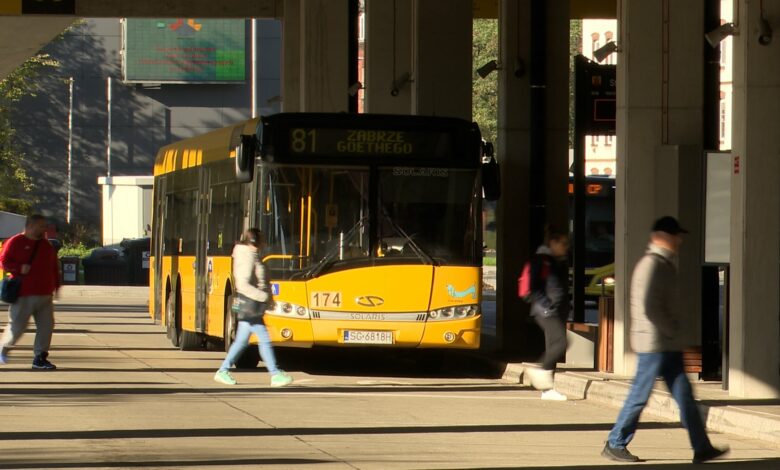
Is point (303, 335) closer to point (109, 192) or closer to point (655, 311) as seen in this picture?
point (655, 311)

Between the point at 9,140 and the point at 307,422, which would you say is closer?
the point at 307,422

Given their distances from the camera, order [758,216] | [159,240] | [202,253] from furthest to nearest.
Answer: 1. [159,240]
2. [202,253]
3. [758,216]

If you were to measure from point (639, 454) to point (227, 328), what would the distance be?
9491 mm

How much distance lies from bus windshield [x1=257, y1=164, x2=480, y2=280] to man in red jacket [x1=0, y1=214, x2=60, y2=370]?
2554 millimetres

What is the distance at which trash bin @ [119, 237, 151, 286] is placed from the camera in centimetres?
5091

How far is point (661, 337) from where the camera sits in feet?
37.0

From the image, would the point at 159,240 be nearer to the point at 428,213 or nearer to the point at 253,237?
the point at 428,213

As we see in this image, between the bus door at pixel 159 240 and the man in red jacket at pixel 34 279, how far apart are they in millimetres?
7294

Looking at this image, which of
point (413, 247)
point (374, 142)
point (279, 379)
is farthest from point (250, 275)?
point (374, 142)

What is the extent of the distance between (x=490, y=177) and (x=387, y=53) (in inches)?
424

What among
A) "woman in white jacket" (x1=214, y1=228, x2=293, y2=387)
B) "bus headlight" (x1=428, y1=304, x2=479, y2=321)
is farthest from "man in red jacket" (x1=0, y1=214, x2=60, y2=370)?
"bus headlight" (x1=428, y1=304, x2=479, y2=321)

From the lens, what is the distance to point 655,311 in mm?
11227

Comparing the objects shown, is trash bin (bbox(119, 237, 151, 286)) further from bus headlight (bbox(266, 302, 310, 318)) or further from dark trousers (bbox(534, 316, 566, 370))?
dark trousers (bbox(534, 316, 566, 370))

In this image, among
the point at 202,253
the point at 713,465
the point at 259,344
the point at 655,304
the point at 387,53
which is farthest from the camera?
the point at 387,53
